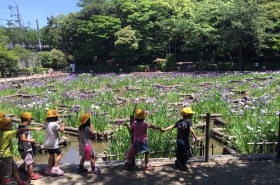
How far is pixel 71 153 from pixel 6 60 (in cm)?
2613

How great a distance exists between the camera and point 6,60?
30141 mm

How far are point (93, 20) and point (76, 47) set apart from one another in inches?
344

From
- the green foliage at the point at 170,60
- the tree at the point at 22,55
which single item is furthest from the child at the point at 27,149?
the tree at the point at 22,55

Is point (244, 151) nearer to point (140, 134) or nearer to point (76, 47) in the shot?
point (140, 134)

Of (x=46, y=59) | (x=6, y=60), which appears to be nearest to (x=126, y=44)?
(x=46, y=59)

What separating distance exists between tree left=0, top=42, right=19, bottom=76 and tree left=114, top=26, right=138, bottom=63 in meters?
12.2

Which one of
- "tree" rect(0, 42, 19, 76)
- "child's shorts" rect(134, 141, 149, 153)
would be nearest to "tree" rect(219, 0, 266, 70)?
"tree" rect(0, 42, 19, 76)

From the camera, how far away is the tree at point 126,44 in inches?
1335

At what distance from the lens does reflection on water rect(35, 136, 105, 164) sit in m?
7.42

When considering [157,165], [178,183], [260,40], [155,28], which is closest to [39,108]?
[157,165]

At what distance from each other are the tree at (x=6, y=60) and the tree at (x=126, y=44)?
40.2 feet

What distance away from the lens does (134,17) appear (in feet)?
119

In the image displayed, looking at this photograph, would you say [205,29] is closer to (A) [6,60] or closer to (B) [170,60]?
(B) [170,60]

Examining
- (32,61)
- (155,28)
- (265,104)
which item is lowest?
(265,104)
